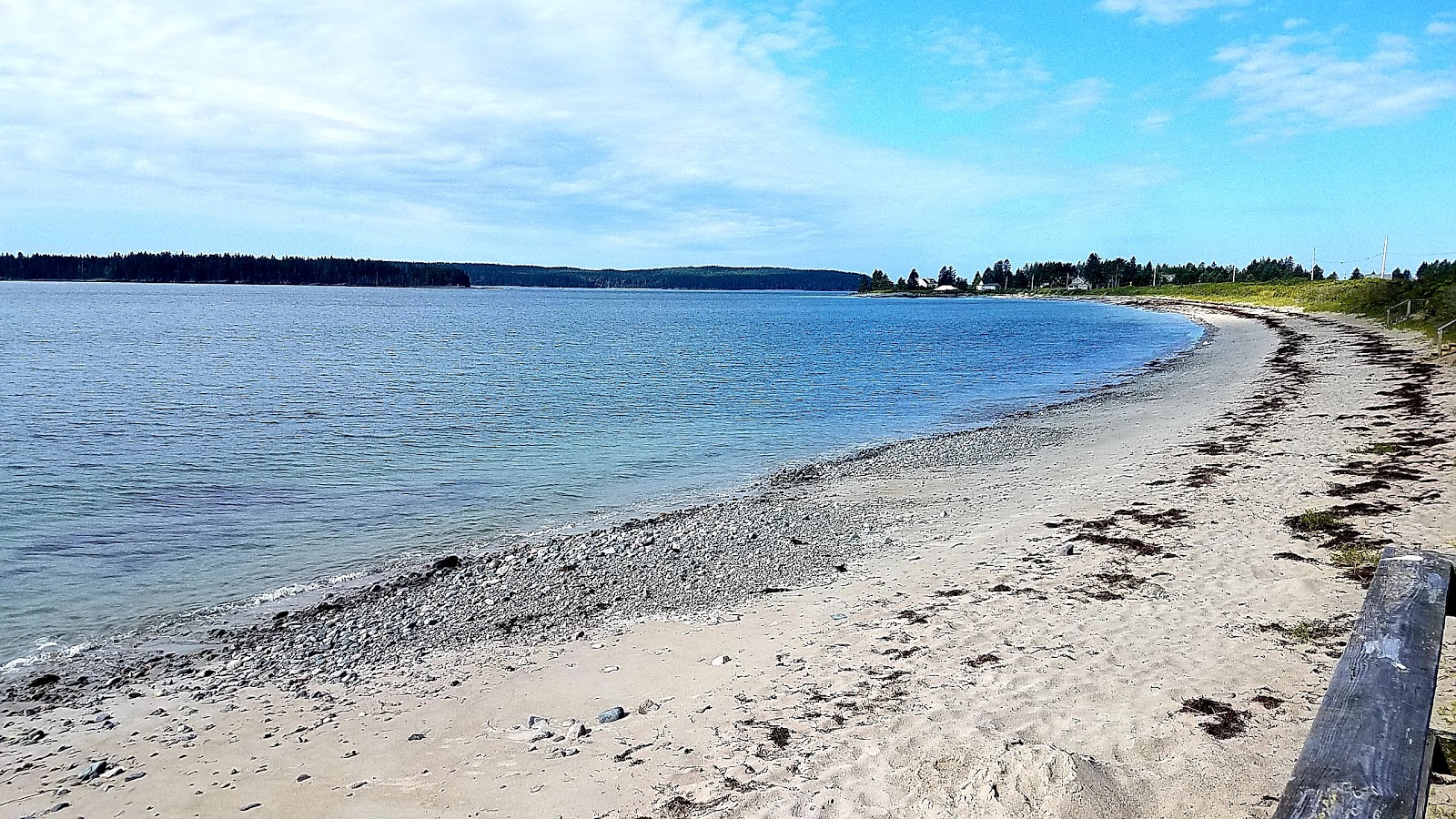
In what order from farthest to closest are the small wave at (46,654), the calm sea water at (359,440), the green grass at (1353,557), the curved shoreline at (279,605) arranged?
1. the calm sea water at (359,440)
2. the green grass at (1353,557)
3. the small wave at (46,654)
4. the curved shoreline at (279,605)

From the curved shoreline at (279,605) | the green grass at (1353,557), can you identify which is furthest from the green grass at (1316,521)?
the curved shoreline at (279,605)

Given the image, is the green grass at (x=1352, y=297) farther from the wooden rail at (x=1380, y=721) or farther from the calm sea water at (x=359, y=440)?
the wooden rail at (x=1380, y=721)

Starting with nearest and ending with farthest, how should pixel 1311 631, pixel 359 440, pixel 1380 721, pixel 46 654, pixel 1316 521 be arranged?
1. pixel 1380 721
2. pixel 1311 631
3. pixel 46 654
4. pixel 1316 521
5. pixel 359 440

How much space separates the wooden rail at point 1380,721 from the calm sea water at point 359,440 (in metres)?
10.7

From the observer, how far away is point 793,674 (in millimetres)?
6980

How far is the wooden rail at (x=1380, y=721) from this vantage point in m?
2.54

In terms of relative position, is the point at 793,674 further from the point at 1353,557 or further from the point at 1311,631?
the point at 1353,557

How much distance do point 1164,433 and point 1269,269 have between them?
175108mm

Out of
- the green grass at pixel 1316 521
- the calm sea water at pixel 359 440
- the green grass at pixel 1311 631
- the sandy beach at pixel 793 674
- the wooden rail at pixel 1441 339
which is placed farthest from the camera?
the wooden rail at pixel 1441 339

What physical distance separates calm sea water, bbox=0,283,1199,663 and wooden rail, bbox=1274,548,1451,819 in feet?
35.2

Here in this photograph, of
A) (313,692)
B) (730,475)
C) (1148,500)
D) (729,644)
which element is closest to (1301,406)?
(1148,500)

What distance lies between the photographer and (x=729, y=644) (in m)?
7.84

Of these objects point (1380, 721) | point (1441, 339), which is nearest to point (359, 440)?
point (1380, 721)

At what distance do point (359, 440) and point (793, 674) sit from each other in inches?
673
